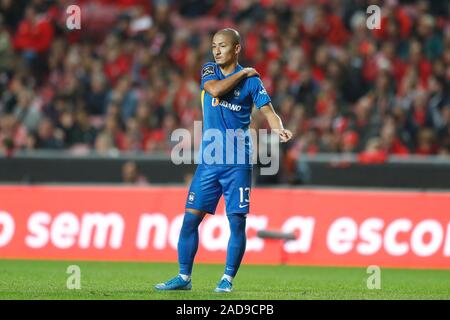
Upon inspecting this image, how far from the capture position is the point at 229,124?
10.6 metres

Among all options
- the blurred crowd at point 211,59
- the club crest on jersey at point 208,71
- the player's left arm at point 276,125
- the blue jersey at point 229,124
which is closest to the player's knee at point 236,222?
the blue jersey at point 229,124

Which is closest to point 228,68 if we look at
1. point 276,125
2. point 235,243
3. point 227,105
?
point 227,105

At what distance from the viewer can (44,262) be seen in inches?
595

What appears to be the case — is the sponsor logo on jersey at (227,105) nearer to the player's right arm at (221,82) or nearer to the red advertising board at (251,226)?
the player's right arm at (221,82)

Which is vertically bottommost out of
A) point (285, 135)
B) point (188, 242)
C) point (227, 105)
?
point (188, 242)

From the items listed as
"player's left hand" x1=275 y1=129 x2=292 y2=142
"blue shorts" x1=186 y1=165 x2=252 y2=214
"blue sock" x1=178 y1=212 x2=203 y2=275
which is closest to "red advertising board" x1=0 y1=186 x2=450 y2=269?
"blue sock" x1=178 y1=212 x2=203 y2=275

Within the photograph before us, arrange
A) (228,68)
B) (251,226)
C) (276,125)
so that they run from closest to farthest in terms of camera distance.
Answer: (276,125)
(228,68)
(251,226)

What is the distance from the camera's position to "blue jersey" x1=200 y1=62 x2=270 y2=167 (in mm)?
10539

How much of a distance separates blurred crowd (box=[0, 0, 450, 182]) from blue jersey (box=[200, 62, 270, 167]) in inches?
280

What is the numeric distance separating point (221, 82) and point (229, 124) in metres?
0.43

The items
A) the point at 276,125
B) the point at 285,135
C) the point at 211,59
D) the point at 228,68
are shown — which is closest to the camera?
the point at 285,135

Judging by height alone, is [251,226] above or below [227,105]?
below

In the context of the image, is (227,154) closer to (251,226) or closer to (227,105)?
(227,105)
